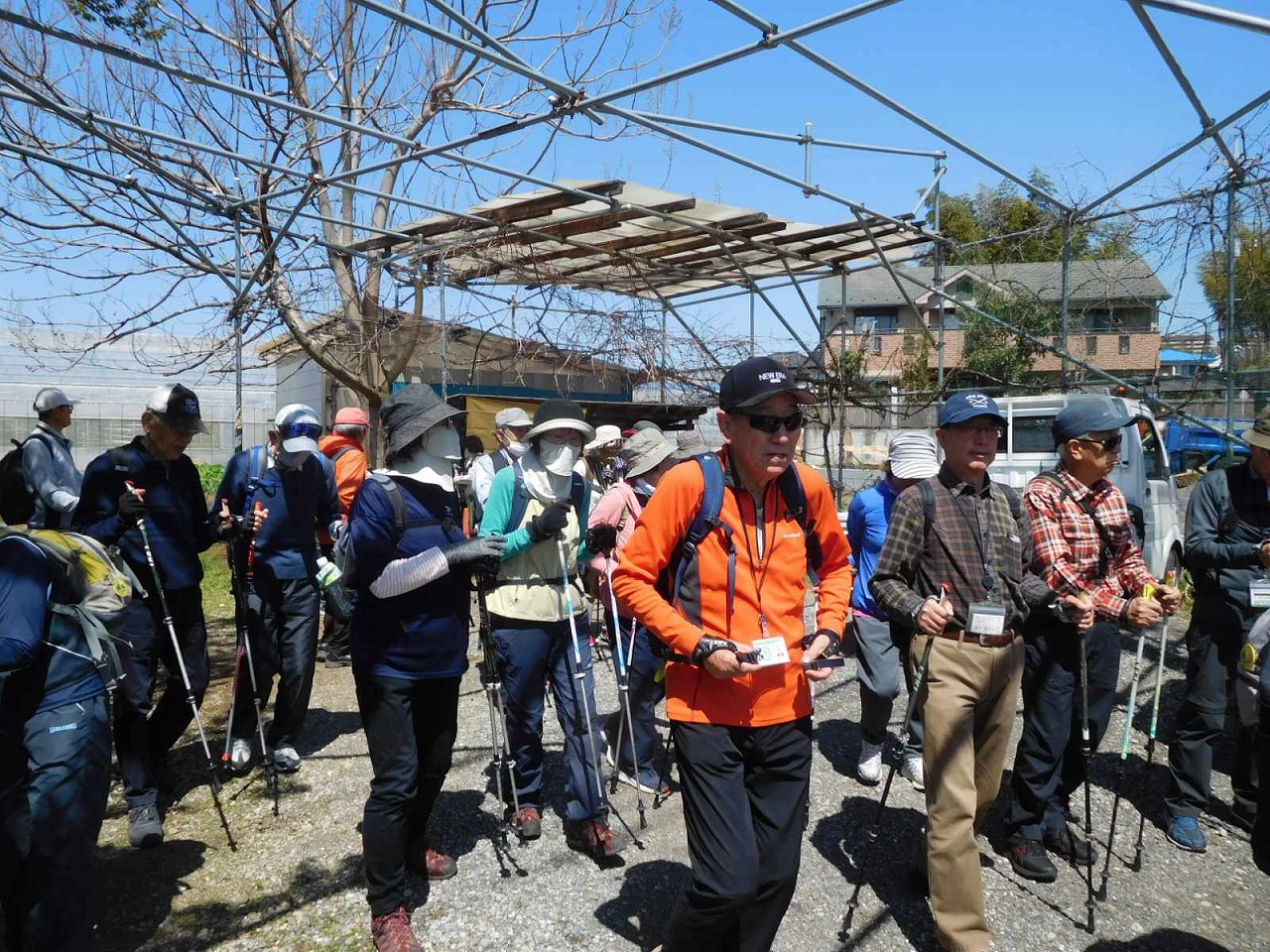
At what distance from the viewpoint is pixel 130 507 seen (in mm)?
4203

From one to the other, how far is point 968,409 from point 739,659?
4.76ft

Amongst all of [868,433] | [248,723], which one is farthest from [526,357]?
[868,433]

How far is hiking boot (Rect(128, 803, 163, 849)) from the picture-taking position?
3963 millimetres

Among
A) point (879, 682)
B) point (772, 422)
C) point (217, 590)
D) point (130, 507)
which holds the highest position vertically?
point (772, 422)

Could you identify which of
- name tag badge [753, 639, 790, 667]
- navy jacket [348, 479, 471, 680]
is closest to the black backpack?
navy jacket [348, 479, 471, 680]

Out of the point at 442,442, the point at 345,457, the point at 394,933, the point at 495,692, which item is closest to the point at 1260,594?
the point at 495,692

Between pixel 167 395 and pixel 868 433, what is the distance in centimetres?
1802

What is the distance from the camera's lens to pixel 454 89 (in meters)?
8.73

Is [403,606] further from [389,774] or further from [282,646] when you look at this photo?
[282,646]

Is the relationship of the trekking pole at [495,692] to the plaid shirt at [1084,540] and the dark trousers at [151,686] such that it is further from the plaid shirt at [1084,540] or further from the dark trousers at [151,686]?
the plaid shirt at [1084,540]

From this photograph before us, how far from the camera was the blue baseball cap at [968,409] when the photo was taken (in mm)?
3230

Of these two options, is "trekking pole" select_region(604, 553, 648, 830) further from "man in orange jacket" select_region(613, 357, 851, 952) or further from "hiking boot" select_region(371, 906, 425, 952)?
"man in orange jacket" select_region(613, 357, 851, 952)

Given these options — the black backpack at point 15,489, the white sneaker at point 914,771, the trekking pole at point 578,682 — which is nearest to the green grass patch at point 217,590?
the black backpack at point 15,489

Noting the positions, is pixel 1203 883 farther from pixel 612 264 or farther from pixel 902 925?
pixel 612 264
